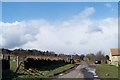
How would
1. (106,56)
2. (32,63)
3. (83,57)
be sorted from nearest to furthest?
Answer: (32,63) → (106,56) → (83,57)

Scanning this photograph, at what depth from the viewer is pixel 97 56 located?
12006 centimetres

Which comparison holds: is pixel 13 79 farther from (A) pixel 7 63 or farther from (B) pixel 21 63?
(B) pixel 21 63

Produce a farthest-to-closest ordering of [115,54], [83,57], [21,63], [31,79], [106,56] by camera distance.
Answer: [83,57] < [106,56] < [115,54] < [21,63] < [31,79]

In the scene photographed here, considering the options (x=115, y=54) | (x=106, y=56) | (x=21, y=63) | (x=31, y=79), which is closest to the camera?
(x=31, y=79)

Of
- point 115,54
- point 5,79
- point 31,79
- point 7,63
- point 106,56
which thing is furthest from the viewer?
point 106,56

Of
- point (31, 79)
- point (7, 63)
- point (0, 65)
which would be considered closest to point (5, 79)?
point (31, 79)

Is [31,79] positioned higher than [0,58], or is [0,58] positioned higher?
[0,58]

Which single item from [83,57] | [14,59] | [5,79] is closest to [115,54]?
[83,57]

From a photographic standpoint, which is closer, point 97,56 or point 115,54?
point 115,54

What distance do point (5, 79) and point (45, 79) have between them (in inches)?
165

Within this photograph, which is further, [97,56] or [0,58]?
[97,56]

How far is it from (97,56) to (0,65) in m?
98.2

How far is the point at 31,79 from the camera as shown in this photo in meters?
21.8

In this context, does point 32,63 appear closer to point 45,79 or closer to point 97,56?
point 45,79
